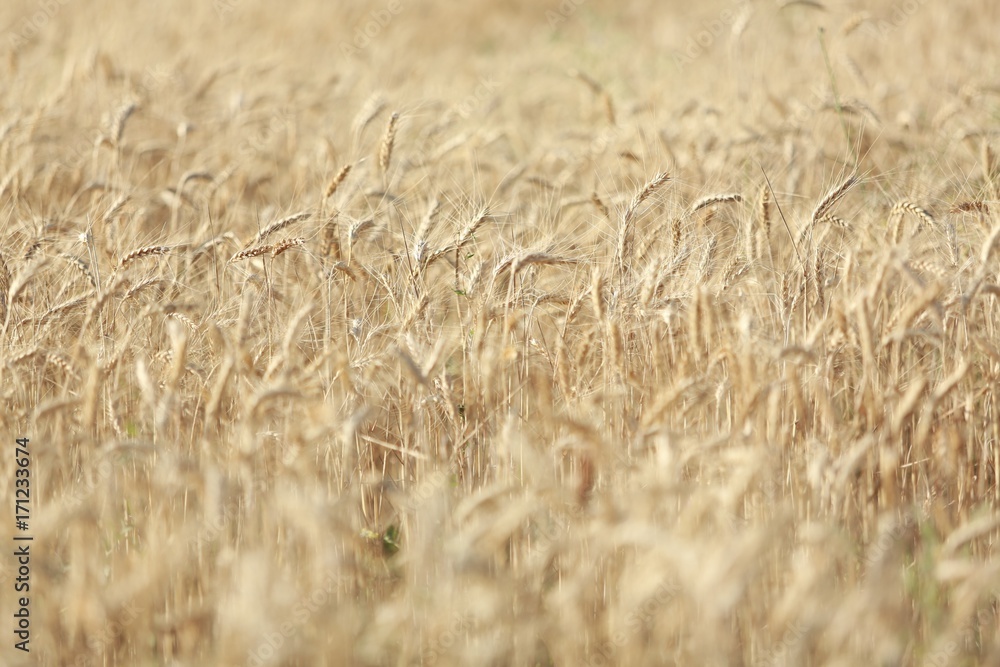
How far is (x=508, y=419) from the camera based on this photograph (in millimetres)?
1730

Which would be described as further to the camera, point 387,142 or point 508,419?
point 387,142

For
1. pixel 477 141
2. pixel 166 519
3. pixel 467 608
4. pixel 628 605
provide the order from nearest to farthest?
pixel 628 605, pixel 467 608, pixel 166 519, pixel 477 141

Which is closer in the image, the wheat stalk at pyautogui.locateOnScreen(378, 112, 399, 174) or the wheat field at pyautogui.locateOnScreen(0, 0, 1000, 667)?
the wheat field at pyautogui.locateOnScreen(0, 0, 1000, 667)

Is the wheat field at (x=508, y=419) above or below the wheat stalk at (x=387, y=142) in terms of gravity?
below

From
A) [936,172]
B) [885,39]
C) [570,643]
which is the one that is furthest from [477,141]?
[885,39]

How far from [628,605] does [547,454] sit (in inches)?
25.3

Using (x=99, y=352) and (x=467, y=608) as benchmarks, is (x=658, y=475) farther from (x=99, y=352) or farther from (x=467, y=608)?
(x=99, y=352)

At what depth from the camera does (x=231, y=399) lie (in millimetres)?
2205

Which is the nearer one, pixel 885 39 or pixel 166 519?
pixel 166 519

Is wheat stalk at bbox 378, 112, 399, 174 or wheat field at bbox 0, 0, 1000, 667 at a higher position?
wheat stalk at bbox 378, 112, 399, 174

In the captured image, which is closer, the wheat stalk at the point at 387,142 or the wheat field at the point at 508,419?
the wheat field at the point at 508,419

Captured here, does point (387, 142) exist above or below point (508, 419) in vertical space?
above

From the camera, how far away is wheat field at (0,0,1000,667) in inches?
54.7

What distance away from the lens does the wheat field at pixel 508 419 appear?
1.39 m
